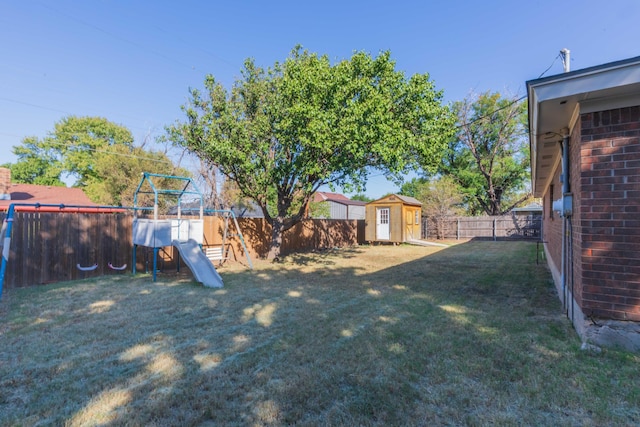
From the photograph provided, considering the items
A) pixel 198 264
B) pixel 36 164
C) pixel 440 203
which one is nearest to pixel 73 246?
pixel 198 264

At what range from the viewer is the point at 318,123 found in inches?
299

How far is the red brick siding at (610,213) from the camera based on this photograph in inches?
128

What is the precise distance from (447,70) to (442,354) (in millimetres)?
12617

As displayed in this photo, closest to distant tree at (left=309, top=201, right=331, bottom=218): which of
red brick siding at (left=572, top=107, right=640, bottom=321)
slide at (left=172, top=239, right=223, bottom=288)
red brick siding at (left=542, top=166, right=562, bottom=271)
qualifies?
slide at (left=172, top=239, right=223, bottom=288)

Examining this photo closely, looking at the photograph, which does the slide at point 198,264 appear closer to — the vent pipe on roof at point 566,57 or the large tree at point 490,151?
the vent pipe on roof at point 566,57

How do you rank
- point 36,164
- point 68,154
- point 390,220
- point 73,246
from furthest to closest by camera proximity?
point 68,154
point 36,164
point 390,220
point 73,246

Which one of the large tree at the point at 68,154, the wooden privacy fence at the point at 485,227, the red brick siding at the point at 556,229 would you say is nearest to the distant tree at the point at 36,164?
the large tree at the point at 68,154

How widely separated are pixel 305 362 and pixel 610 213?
3.42 metres

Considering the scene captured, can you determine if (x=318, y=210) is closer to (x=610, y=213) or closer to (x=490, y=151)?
(x=490, y=151)

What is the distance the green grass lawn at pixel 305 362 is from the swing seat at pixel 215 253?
367 centimetres

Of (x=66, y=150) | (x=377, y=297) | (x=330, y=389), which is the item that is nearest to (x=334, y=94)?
(x=377, y=297)

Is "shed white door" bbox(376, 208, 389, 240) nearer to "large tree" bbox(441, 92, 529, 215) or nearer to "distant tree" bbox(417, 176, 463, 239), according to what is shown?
"distant tree" bbox(417, 176, 463, 239)

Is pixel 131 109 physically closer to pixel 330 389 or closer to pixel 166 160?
pixel 166 160

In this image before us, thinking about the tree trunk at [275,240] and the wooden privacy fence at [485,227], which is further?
the wooden privacy fence at [485,227]
